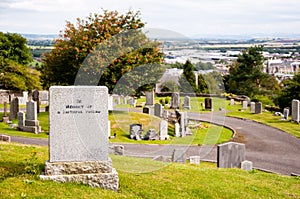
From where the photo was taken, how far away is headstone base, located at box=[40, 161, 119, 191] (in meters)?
9.13

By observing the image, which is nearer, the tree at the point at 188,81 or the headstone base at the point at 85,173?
the headstone base at the point at 85,173

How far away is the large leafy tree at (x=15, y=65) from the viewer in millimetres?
44906

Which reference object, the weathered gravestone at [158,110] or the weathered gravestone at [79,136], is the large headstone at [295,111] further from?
the weathered gravestone at [79,136]

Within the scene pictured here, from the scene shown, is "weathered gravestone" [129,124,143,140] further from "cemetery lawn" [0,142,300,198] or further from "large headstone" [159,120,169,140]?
"cemetery lawn" [0,142,300,198]

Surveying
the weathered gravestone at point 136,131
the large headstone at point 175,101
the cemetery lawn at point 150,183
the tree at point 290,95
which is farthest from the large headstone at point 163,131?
the tree at point 290,95

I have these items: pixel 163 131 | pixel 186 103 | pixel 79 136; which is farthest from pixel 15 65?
pixel 79 136

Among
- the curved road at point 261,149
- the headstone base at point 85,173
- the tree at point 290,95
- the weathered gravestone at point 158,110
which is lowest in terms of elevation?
the curved road at point 261,149

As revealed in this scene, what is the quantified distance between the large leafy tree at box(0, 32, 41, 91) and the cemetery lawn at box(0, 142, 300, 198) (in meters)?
33.3

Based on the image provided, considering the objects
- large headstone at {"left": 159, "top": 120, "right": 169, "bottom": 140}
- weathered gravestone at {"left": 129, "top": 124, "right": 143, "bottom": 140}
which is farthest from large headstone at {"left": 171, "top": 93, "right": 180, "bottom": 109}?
weathered gravestone at {"left": 129, "top": 124, "right": 143, "bottom": 140}

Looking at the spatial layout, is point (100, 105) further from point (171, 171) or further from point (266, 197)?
point (266, 197)

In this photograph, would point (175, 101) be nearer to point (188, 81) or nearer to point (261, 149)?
point (188, 81)

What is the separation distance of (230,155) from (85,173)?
7.92m

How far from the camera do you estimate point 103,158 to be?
30.9 feet

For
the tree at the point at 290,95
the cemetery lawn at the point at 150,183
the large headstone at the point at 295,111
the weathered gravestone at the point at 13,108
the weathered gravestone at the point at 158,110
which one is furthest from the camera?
the tree at the point at 290,95
